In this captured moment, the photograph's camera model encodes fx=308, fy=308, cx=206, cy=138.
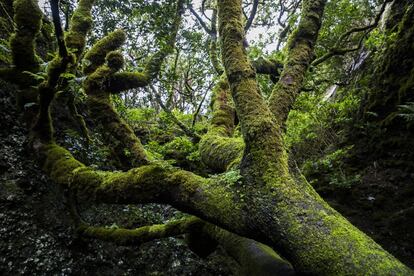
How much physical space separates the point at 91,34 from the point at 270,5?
18.4 feet

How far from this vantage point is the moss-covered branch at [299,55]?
362 centimetres

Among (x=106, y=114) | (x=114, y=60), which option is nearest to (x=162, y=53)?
(x=114, y=60)

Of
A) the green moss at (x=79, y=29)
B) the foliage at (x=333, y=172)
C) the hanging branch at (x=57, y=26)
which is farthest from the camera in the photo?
the foliage at (x=333, y=172)

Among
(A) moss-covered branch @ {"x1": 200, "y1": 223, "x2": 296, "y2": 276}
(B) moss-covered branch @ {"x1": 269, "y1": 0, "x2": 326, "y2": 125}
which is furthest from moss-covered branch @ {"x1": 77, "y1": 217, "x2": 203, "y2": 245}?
(B) moss-covered branch @ {"x1": 269, "y1": 0, "x2": 326, "y2": 125}

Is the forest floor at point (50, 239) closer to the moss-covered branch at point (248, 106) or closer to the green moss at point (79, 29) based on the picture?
the green moss at point (79, 29)

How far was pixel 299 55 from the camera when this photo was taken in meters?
3.75

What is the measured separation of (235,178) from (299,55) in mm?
1948

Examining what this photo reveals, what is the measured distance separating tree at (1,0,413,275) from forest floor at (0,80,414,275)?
71cm

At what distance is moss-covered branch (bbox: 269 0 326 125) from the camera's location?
362 centimetres

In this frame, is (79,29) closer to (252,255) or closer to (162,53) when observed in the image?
(162,53)

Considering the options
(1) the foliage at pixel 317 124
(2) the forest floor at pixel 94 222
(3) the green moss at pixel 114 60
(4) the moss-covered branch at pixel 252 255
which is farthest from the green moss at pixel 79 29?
(1) the foliage at pixel 317 124

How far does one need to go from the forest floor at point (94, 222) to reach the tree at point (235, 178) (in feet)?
2.32

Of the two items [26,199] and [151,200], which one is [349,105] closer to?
[151,200]

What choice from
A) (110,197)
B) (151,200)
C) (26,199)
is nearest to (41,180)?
(26,199)
